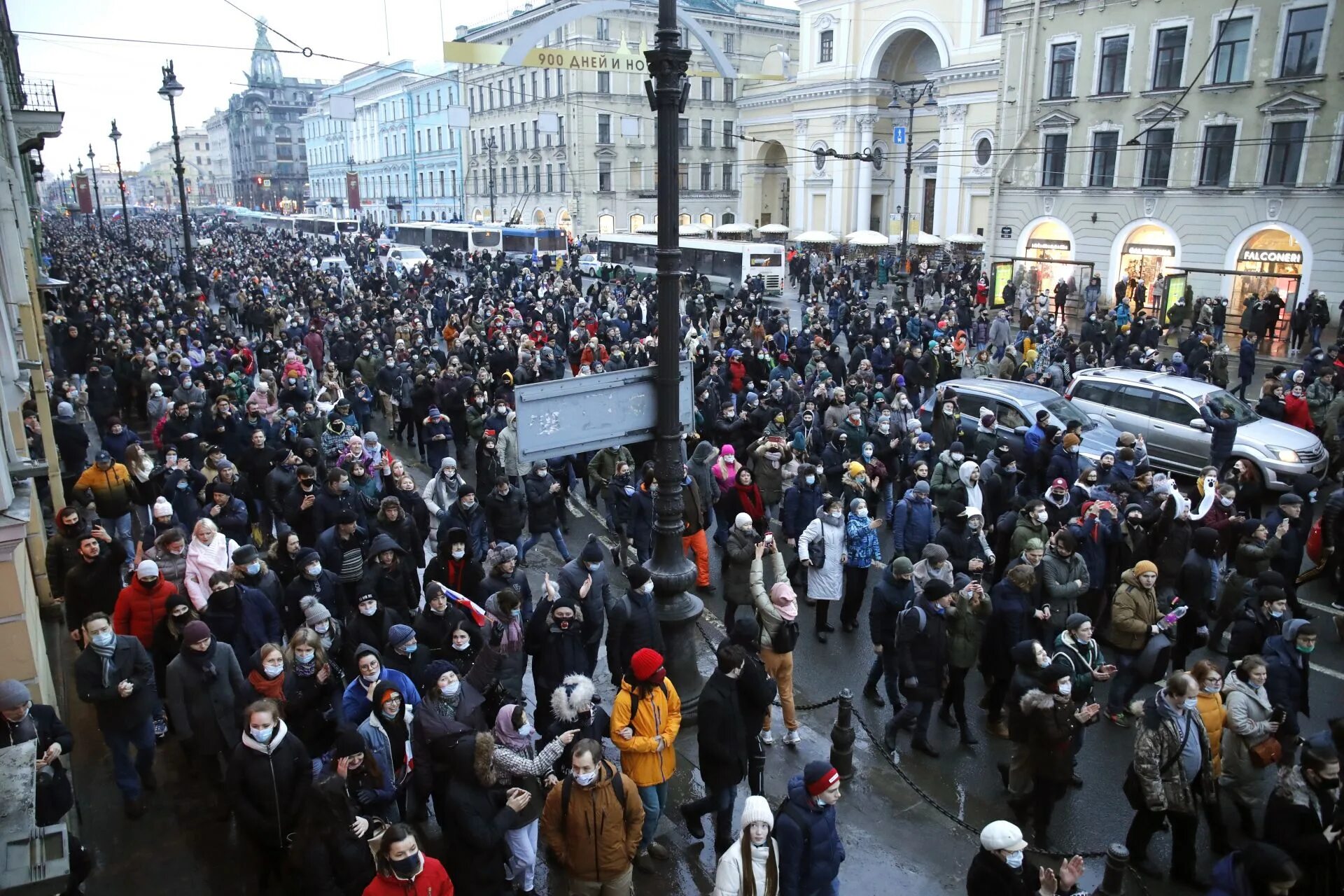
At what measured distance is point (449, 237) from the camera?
54.9 meters

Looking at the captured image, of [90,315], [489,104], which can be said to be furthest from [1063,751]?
[489,104]

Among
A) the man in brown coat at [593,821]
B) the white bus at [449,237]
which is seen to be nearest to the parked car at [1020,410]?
the man in brown coat at [593,821]

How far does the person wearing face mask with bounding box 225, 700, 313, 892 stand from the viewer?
504cm

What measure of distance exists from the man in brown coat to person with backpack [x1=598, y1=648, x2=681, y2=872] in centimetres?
51

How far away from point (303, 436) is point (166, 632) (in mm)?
5531

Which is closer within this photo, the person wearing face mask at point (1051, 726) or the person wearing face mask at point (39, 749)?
the person wearing face mask at point (39, 749)

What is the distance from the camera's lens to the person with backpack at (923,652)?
6.81 m

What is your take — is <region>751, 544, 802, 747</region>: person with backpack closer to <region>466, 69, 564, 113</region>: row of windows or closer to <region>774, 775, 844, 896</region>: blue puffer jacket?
<region>774, 775, 844, 896</region>: blue puffer jacket

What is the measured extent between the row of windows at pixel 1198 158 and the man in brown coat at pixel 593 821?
29.9 meters

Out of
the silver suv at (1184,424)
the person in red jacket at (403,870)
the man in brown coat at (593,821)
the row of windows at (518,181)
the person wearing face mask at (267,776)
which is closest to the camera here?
the person in red jacket at (403,870)

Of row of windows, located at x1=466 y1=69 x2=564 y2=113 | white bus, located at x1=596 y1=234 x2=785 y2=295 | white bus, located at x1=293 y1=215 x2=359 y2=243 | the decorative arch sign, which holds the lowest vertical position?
white bus, located at x1=596 y1=234 x2=785 y2=295

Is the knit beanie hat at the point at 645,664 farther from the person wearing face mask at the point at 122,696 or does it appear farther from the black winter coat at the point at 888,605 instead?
the person wearing face mask at the point at 122,696

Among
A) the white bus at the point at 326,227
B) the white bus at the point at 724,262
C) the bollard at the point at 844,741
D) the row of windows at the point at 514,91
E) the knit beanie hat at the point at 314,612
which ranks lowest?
the bollard at the point at 844,741

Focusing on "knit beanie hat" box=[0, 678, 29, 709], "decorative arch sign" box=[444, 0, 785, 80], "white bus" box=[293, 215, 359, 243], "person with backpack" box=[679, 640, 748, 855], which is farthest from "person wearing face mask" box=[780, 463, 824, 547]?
"white bus" box=[293, 215, 359, 243]
